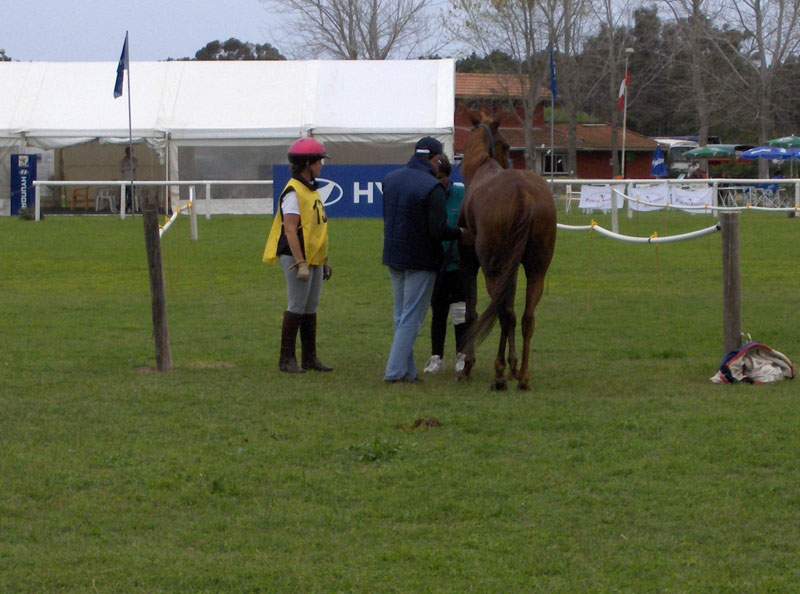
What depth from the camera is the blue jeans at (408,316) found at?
25.4ft

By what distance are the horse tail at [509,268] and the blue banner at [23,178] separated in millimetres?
24990

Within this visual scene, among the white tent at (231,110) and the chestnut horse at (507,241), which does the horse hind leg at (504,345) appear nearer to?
the chestnut horse at (507,241)

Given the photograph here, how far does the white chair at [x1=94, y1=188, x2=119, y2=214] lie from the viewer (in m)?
30.0

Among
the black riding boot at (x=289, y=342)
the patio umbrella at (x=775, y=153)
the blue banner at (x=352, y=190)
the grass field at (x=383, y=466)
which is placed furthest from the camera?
the patio umbrella at (x=775, y=153)

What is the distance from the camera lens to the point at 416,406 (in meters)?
6.94

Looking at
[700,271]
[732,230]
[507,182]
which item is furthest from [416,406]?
[700,271]

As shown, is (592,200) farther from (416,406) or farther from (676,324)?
(416,406)

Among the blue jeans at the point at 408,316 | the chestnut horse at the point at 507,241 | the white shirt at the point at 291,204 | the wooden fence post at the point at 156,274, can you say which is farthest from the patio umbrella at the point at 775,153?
the wooden fence post at the point at 156,274

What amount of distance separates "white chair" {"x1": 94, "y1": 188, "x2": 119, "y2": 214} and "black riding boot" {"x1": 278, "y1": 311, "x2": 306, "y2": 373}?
75.3ft

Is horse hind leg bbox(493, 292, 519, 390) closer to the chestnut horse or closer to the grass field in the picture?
the chestnut horse

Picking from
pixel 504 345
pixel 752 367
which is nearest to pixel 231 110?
pixel 504 345

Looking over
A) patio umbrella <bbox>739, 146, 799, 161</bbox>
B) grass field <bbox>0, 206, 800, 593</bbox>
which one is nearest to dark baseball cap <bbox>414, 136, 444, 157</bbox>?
grass field <bbox>0, 206, 800, 593</bbox>

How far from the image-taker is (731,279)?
7.66 metres

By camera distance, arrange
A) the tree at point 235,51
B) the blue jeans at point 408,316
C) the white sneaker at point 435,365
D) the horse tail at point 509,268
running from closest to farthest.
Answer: the horse tail at point 509,268 < the blue jeans at point 408,316 < the white sneaker at point 435,365 < the tree at point 235,51
